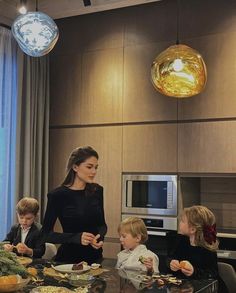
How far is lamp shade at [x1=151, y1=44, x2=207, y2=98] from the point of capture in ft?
8.19

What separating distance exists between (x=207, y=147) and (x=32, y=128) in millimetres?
1650

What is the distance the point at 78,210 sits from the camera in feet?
8.66

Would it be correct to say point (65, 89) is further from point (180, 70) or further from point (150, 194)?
point (180, 70)

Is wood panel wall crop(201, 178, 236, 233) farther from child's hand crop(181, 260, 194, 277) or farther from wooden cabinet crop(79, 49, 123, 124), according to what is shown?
child's hand crop(181, 260, 194, 277)

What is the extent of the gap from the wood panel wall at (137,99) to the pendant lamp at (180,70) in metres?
1.13

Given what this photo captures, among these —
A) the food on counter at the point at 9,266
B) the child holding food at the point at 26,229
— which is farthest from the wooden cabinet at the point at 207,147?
the food on counter at the point at 9,266

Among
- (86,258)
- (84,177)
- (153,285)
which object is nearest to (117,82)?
(84,177)

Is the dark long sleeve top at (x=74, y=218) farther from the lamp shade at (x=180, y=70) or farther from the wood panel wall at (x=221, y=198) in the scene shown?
the wood panel wall at (x=221, y=198)

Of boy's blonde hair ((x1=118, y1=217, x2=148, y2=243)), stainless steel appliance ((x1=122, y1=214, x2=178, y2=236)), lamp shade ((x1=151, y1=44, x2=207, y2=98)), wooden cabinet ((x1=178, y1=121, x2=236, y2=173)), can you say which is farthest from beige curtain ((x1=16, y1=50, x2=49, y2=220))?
lamp shade ((x1=151, y1=44, x2=207, y2=98))

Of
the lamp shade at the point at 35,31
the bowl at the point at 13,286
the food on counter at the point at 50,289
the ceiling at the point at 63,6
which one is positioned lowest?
the food on counter at the point at 50,289

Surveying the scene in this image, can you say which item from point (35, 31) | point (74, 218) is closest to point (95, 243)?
point (74, 218)

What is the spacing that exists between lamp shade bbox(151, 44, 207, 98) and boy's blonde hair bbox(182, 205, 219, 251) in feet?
2.26

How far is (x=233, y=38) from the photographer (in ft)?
11.9

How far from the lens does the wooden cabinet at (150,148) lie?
383 cm
